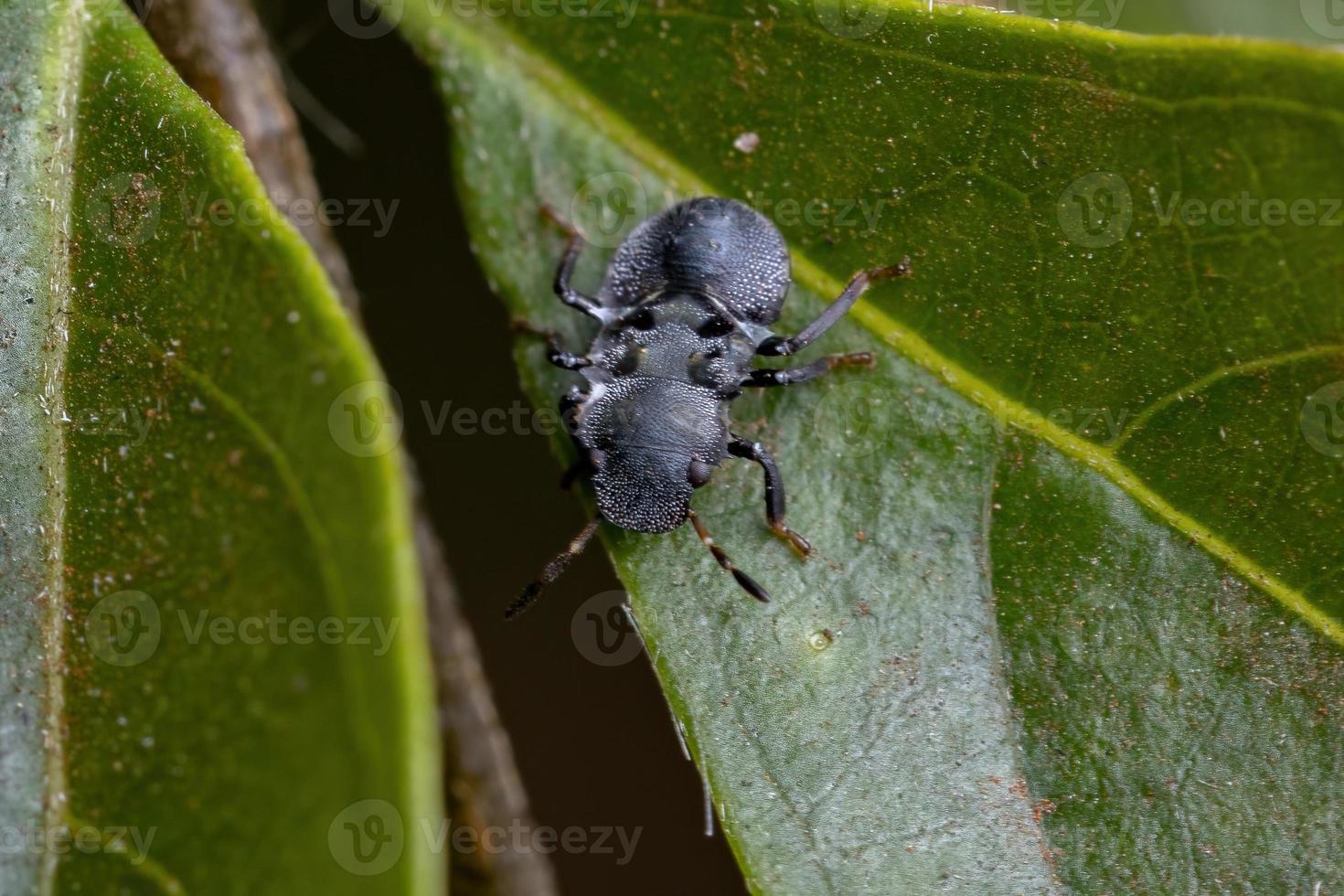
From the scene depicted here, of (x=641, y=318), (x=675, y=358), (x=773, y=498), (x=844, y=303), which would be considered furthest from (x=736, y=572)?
(x=641, y=318)

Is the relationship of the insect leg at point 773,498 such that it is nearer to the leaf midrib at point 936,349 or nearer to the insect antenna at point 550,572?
the leaf midrib at point 936,349

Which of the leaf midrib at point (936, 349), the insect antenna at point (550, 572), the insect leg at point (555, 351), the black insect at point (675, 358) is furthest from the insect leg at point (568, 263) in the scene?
the insect antenna at point (550, 572)

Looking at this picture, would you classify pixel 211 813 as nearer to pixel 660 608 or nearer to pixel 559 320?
pixel 660 608

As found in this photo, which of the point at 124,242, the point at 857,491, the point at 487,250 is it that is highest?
the point at 487,250

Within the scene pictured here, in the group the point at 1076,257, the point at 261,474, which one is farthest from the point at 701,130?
the point at 261,474

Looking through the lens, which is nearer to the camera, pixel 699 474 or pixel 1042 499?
pixel 1042 499

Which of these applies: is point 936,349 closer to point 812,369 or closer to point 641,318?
point 812,369
